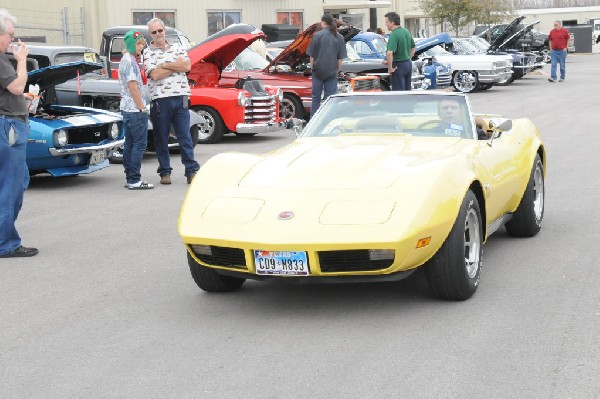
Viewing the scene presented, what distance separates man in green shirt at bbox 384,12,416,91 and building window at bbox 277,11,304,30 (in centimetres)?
2297

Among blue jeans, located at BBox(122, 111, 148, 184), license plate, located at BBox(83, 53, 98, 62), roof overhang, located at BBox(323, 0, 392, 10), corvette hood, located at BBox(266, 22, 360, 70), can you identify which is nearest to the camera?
blue jeans, located at BBox(122, 111, 148, 184)

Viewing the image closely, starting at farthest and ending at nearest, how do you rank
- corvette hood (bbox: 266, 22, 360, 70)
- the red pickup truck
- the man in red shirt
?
1. the man in red shirt
2. corvette hood (bbox: 266, 22, 360, 70)
3. the red pickup truck

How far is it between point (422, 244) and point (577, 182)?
18.6 ft

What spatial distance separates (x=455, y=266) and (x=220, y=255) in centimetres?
133

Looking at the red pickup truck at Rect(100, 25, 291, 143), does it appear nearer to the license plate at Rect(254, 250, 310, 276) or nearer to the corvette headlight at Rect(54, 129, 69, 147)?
the corvette headlight at Rect(54, 129, 69, 147)

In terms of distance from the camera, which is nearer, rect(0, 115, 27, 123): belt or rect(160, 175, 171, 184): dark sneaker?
rect(0, 115, 27, 123): belt

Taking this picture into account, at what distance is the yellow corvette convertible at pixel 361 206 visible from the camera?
541cm

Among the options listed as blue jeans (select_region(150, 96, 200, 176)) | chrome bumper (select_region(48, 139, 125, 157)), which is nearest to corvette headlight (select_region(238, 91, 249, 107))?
chrome bumper (select_region(48, 139, 125, 157))

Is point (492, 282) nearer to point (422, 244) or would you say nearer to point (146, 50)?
point (422, 244)

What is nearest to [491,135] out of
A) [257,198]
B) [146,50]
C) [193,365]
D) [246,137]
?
[257,198]

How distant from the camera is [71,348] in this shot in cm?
516

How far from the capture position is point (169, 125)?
37.1 ft

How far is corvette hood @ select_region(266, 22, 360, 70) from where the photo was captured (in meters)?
17.5

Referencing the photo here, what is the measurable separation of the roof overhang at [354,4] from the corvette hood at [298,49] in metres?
26.2
